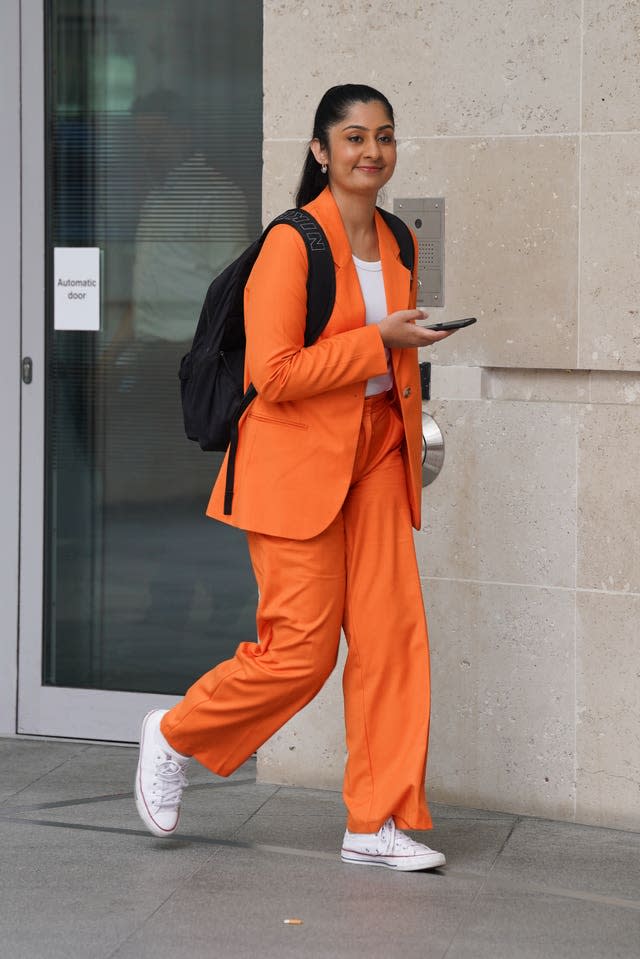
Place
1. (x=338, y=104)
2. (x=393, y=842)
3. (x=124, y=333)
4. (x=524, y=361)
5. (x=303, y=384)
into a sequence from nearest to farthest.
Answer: (x=303, y=384)
(x=338, y=104)
(x=393, y=842)
(x=524, y=361)
(x=124, y=333)

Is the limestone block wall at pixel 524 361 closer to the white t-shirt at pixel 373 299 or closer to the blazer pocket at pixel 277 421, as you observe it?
the white t-shirt at pixel 373 299

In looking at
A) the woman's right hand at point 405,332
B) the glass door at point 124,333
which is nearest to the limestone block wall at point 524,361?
the glass door at point 124,333

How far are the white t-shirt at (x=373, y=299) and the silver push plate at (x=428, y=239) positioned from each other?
626 millimetres

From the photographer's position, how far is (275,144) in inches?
194

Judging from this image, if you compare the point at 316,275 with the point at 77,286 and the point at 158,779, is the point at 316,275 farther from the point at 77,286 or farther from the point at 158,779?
the point at 77,286

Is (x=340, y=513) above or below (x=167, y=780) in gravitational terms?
above

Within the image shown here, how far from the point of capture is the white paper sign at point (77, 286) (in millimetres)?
5516

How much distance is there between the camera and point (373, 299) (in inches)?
163

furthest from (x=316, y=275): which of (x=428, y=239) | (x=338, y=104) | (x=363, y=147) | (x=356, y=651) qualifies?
(x=356, y=651)

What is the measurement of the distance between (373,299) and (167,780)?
4.68ft

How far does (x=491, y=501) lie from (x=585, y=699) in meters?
0.65

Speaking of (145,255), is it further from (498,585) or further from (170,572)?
(498,585)

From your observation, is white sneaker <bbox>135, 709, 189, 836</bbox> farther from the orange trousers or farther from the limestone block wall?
the limestone block wall

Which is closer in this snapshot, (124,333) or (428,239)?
(428,239)
